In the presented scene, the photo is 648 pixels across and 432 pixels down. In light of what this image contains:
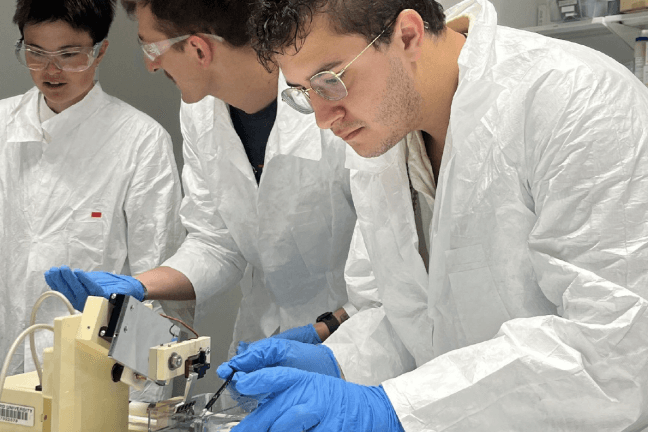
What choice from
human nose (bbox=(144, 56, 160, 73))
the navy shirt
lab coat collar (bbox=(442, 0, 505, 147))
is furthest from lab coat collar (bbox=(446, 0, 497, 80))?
human nose (bbox=(144, 56, 160, 73))

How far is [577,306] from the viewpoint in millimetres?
1010

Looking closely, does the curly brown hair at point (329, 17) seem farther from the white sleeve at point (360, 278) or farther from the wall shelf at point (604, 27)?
the wall shelf at point (604, 27)

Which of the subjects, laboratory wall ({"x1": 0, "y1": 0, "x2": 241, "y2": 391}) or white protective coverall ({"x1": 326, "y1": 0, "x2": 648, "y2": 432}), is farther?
laboratory wall ({"x1": 0, "y1": 0, "x2": 241, "y2": 391})

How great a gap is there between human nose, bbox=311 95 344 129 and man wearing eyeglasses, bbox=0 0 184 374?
1.00 m

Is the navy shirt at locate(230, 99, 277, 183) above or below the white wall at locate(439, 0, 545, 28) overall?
below

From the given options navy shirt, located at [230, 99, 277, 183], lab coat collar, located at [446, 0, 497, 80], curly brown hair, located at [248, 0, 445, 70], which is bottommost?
navy shirt, located at [230, 99, 277, 183]

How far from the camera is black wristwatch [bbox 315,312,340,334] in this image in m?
1.81

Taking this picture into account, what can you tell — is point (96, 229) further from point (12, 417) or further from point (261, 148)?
point (12, 417)

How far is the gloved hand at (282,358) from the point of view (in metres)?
1.24

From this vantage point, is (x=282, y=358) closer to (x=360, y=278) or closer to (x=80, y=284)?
(x=360, y=278)

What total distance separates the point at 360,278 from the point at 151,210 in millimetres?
A: 801

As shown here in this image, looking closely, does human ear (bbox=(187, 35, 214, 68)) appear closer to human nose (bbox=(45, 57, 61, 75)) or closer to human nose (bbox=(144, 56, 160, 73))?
human nose (bbox=(144, 56, 160, 73))

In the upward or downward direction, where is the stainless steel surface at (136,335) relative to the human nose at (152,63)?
downward

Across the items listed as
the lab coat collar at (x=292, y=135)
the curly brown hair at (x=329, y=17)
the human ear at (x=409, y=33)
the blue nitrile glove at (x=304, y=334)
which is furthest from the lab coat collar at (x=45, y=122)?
the human ear at (x=409, y=33)
